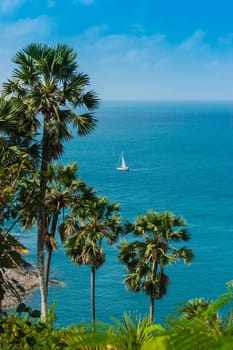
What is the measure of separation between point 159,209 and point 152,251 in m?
58.2

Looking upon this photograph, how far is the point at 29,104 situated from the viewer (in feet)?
56.9

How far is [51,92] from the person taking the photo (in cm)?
1759

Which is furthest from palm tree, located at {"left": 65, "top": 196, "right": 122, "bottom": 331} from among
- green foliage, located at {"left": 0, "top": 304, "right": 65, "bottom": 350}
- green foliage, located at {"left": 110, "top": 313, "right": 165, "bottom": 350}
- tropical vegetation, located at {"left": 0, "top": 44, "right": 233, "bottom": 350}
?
green foliage, located at {"left": 110, "top": 313, "right": 165, "bottom": 350}

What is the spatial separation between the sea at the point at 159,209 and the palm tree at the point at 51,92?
8339 millimetres

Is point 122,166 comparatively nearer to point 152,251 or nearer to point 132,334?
point 152,251

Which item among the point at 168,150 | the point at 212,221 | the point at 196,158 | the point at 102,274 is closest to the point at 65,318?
the point at 102,274

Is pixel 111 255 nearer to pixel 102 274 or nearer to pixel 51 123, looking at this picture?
pixel 102 274

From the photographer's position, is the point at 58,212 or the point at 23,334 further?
the point at 58,212

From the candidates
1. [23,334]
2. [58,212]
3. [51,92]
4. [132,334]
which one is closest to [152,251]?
[58,212]

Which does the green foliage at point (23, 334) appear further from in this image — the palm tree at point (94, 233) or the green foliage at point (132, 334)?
the palm tree at point (94, 233)

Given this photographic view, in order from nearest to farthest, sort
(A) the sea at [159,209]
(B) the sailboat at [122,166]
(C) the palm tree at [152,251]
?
(C) the palm tree at [152,251], (A) the sea at [159,209], (B) the sailboat at [122,166]

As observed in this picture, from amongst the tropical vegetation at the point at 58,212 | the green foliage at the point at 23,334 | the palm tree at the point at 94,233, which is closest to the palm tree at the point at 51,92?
the tropical vegetation at the point at 58,212

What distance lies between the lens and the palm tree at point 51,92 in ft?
56.4

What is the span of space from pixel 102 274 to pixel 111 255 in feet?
17.5
